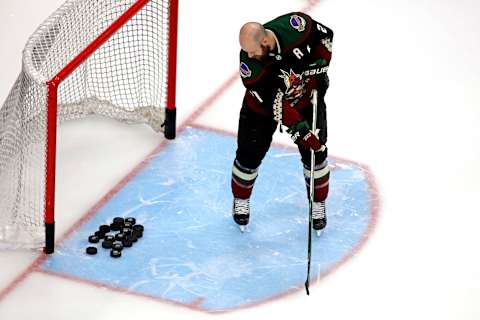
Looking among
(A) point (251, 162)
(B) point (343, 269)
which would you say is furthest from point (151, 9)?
(B) point (343, 269)

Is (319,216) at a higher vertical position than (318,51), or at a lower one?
lower

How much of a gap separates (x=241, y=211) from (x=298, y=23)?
1097 millimetres

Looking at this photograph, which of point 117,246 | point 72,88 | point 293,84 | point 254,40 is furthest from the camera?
point 72,88

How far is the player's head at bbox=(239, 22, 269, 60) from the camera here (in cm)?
673

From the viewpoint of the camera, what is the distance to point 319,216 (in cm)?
764

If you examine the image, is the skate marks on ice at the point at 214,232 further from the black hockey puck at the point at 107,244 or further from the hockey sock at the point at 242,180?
the hockey sock at the point at 242,180

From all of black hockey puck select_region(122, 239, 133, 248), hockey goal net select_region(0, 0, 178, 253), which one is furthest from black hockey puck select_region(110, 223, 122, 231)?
hockey goal net select_region(0, 0, 178, 253)

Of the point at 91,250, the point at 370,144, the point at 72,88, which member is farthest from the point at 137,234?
the point at 370,144

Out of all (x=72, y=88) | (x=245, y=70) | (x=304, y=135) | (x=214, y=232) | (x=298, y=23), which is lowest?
(x=214, y=232)

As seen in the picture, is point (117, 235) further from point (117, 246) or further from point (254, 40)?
point (254, 40)

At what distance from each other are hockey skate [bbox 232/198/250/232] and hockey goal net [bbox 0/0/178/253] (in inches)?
33.7

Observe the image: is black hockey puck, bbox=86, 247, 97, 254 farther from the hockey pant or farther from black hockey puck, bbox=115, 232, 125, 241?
the hockey pant

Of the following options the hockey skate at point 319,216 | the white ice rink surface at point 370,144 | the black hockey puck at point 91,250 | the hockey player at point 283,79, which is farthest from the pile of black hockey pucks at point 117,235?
the hockey skate at point 319,216

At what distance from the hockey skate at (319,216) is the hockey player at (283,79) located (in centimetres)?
26
